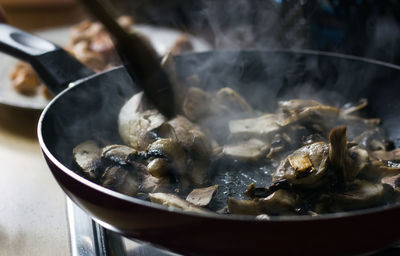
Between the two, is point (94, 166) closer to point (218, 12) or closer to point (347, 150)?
point (347, 150)

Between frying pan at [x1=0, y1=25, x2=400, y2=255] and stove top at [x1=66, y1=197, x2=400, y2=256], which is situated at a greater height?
frying pan at [x1=0, y1=25, x2=400, y2=255]

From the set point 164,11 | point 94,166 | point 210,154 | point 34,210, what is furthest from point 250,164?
point 164,11

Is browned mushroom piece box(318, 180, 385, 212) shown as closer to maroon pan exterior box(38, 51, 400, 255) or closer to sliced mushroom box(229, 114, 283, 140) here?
maroon pan exterior box(38, 51, 400, 255)

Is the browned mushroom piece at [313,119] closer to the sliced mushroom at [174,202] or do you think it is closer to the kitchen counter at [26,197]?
the sliced mushroom at [174,202]

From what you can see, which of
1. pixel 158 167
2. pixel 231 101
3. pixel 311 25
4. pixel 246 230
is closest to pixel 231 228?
pixel 246 230

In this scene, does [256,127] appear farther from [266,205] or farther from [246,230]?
[246,230]

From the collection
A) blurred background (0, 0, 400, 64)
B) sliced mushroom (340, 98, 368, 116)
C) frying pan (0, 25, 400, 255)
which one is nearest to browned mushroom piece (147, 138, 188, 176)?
frying pan (0, 25, 400, 255)
